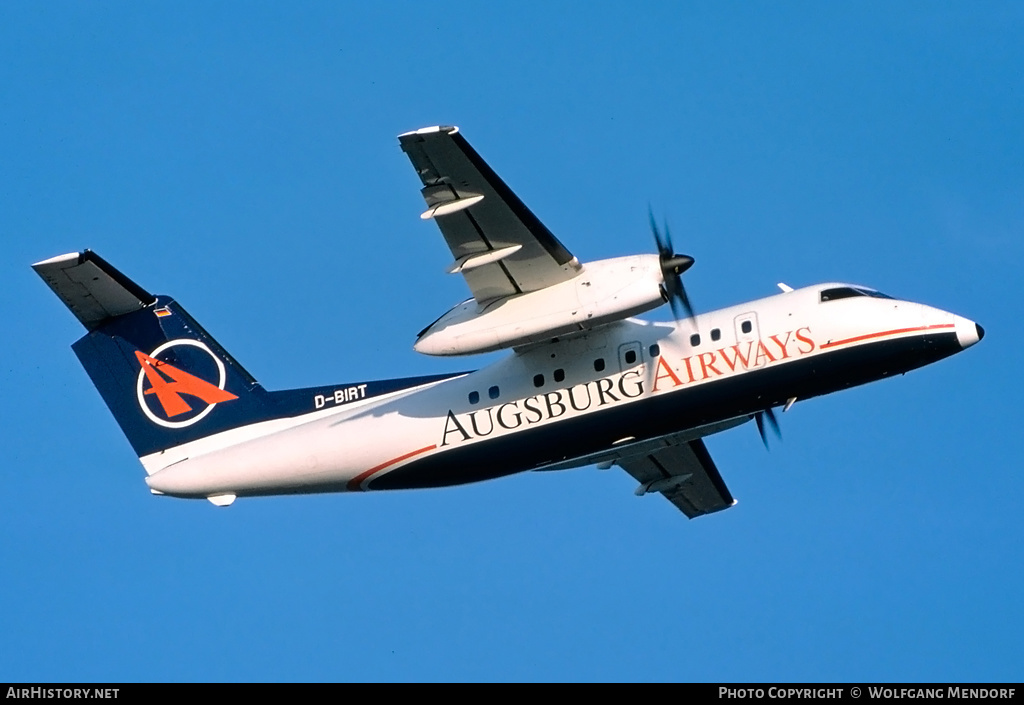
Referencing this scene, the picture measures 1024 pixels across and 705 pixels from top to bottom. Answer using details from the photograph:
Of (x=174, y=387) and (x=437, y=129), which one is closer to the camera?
(x=437, y=129)

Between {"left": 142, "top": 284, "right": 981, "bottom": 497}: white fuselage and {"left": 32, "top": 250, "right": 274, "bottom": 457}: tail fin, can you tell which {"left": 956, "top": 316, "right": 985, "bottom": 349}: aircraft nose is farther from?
{"left": 32, "top": 250, "right": 274, "bottom": 457}: tail fin

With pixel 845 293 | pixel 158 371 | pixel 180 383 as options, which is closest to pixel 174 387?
pixel 180 383

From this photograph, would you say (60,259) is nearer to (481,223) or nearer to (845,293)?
(481,223)

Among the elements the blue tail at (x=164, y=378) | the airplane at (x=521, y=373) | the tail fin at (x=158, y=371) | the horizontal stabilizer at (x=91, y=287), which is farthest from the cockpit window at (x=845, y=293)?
the horizontal stabilizer at (x=91, y=287)

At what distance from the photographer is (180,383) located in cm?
2397

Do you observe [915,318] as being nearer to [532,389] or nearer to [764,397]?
[764,397]

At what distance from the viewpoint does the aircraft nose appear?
20953 mm

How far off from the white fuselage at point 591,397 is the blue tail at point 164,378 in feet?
2.27

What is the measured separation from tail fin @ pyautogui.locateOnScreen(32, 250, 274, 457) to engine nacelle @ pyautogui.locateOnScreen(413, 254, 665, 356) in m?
4.18

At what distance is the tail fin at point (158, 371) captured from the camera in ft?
77.4

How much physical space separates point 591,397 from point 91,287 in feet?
28.8

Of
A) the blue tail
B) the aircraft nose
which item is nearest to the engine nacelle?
the blue tail

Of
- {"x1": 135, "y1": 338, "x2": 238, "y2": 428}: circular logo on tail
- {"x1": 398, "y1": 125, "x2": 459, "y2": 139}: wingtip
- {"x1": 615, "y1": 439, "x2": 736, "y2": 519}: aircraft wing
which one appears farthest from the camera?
{"x1": 615, "y1": 439, "x2": 736, "y2": 519}: aircraft wing
